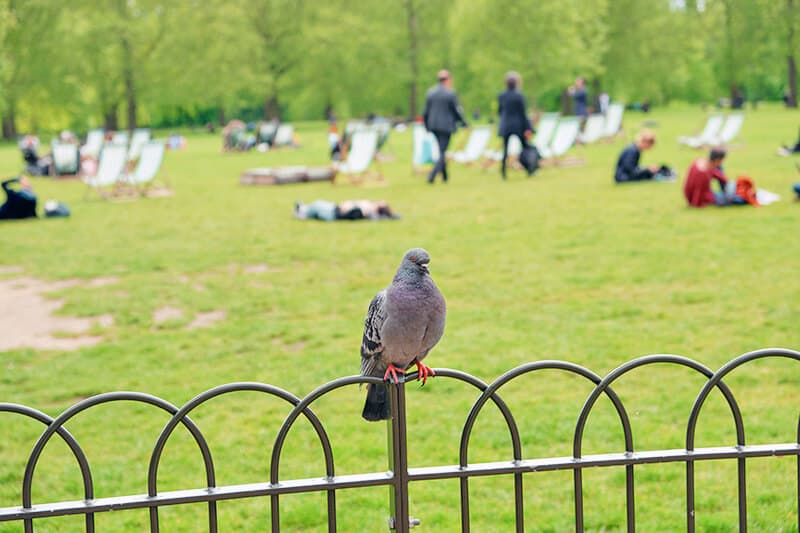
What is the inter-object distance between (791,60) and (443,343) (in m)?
48.9

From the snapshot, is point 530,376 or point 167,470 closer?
point 167,470

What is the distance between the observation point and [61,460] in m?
4.81

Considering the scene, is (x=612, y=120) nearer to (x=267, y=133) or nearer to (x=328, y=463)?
(x=267, y=133)

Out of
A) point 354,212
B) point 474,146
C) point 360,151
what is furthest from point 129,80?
point 354,212

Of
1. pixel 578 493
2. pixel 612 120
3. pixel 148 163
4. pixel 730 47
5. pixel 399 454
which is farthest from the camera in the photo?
pixel 730 47

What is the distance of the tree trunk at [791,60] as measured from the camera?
1919 inches

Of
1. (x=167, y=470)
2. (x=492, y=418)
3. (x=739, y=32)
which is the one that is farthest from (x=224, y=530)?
(x=739, y=32)

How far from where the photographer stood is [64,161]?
22781 millimetres

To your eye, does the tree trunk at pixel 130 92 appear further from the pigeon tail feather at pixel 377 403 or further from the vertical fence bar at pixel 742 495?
the vertical fence bar at pixel 742 495

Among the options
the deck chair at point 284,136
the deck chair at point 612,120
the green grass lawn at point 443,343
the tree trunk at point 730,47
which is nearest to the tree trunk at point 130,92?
the deck chair at point 284,136

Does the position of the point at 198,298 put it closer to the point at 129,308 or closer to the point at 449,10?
the point at 129,308

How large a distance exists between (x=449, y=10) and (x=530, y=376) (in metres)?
57.3

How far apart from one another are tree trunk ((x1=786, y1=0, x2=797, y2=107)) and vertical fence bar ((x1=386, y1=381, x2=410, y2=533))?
50.8 metres

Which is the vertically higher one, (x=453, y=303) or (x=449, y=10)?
(x=449, y=10)
